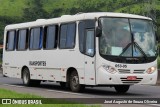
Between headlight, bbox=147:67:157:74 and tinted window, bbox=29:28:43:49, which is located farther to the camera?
tinted window, bbox=29:28:43:49

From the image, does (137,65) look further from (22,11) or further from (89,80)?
(22,11)

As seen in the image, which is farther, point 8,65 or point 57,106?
point 8,65

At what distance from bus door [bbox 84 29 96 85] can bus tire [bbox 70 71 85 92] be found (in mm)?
777

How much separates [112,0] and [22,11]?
2860 centimetres

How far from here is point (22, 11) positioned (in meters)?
157

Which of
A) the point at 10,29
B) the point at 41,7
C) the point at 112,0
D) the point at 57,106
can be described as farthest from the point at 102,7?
the point at 57,106

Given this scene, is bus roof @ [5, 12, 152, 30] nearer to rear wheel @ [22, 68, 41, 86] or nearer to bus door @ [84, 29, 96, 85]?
bus door @ [84, 29, 96, 85]

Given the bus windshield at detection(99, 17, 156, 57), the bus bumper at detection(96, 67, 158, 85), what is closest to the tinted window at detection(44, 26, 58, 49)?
the bus windshield at detection(99, 17, 156, 57)

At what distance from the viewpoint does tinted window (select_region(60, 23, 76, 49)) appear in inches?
796

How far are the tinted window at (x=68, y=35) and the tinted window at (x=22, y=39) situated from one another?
4172 mm

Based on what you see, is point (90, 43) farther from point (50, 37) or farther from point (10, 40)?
point (10, 40)

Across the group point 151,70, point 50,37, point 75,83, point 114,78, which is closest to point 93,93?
point 75,83

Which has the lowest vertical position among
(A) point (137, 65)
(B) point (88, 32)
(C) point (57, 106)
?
(C) point (57, 106)

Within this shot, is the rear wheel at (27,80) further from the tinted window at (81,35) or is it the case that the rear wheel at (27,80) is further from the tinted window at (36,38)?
the tinted window at (81,35)
